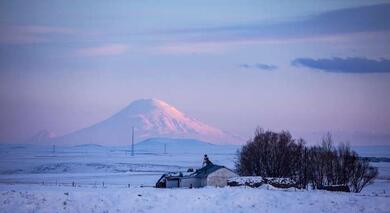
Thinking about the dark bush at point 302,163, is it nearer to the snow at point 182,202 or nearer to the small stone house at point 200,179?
the small stone house at point 200,179

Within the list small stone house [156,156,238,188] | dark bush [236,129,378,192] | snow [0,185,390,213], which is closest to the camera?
snow [0,185,390,213]

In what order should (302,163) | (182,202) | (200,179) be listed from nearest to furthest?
(182,202)
(200,179)
(302,163)

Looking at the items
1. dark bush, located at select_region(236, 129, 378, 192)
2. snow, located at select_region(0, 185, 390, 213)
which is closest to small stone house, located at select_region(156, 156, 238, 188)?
dark bush, located at select_region(236, 129, 378, 192)

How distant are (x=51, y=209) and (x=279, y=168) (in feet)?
143

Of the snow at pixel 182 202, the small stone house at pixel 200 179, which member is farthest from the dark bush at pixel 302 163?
the snow at pixel 182 202

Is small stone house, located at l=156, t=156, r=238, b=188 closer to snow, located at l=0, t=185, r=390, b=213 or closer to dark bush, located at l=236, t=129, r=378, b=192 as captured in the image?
dark bush, located at l=236, t=129, r=378, b=192

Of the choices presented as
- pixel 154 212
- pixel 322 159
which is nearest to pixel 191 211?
pixel 154 212

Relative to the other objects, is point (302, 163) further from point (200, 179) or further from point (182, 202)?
point (182, 202)

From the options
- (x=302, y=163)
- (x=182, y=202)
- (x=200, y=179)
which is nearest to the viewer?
(x=182, y=202)

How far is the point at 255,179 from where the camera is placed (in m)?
60.3

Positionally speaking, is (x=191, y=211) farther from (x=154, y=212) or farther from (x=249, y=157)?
(x=249, y=157)

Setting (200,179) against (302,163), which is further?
(302,163)

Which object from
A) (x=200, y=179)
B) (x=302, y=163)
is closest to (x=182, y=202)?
(x=200, y=179)

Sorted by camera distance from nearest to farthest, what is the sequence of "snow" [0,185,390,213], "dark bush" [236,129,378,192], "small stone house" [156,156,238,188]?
"snow" [0,185,390,213], "small stone house" [156,156,238,188], "dark bush" [236,129,378,192]
